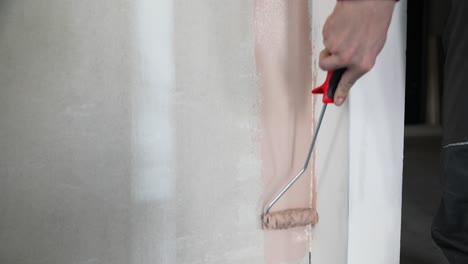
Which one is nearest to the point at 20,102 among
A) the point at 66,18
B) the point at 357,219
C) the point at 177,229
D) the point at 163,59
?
the point at 66,18

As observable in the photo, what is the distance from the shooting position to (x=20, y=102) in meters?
0.75

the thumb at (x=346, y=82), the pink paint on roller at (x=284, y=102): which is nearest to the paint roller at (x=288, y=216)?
the pink paint on roller at (x=284, y=102)

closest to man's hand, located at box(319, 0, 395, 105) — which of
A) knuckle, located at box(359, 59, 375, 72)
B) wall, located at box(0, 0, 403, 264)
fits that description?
knuckle, located at box(359, 59, 375, 72)

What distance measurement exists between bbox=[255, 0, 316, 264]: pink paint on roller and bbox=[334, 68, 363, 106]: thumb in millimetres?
255

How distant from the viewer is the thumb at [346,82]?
2.06ft

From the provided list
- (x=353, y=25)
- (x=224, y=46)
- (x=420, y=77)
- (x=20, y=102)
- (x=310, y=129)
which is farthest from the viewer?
(x=420, y=77)

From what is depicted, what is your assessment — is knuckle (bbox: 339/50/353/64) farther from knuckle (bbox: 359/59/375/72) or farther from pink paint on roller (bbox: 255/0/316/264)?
pink paint on roller (bbox: 255/0/316/264)

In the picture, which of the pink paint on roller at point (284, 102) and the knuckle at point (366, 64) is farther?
the pink paint on roller at point (284, 102)

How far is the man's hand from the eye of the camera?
0.58 m

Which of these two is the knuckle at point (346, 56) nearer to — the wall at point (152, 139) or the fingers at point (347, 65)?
the fingers at point (347, 65)

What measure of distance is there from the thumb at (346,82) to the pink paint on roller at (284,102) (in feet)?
0.84

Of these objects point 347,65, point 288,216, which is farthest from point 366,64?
point 288,216

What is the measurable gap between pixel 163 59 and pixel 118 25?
107 mm

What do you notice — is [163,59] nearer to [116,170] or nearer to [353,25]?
[116,170]
